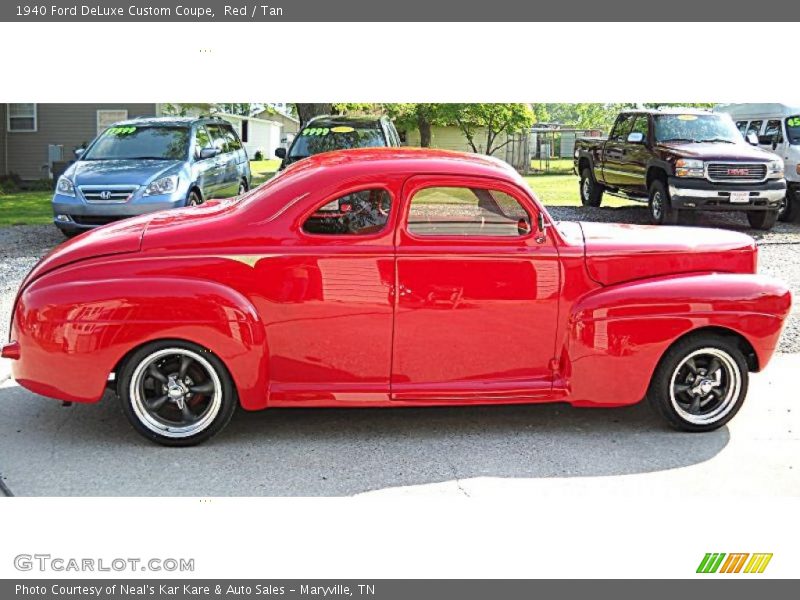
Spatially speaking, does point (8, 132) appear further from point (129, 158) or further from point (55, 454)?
point (55, 454)

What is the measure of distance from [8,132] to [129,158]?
15111mm

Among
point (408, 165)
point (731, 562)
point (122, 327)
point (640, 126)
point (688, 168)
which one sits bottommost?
point (731, 562)

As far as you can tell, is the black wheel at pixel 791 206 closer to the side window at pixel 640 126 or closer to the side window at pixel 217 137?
the side window at pixel 640 126

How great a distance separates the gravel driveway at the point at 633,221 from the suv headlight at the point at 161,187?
1.62 m

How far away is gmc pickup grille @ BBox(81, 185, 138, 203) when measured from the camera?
477 inches

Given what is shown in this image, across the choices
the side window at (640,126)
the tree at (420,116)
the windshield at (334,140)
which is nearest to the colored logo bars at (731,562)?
the windshield at (334,140)

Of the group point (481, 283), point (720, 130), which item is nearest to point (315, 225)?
point (481, 283)

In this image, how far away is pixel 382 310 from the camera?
5543 millimetres

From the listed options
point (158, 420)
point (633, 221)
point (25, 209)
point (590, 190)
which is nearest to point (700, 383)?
point (158, 420)

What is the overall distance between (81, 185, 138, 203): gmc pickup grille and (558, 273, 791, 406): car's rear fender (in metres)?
8.09

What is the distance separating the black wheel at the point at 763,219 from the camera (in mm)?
14898

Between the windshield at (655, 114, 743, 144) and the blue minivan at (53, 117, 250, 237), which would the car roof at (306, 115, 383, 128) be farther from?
the windshield at (655, 114, 743, 144)

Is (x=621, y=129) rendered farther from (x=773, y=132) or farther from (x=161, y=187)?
(x=161, y=187)

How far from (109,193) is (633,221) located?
9.07 metres
